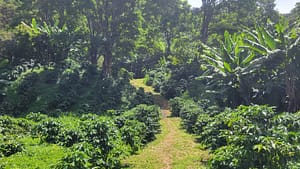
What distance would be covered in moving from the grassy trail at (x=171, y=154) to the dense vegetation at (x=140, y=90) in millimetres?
461

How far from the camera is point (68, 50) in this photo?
24.3 metres

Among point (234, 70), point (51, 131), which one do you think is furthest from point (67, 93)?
point (234, 70)

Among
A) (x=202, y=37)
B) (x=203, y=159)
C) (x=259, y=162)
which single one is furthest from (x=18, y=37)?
(x=259, y=162)

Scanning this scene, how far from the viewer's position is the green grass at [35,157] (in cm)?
761

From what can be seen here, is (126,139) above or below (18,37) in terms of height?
below

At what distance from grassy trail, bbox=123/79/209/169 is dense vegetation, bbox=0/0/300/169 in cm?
46

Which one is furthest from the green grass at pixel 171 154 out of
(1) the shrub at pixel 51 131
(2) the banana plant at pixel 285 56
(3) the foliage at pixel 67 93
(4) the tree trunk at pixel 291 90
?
(3) the foliage at pixel 67 93

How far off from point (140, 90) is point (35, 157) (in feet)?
47.5

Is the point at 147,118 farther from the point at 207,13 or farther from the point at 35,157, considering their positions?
the point at 207,13

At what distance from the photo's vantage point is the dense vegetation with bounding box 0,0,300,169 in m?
6.42

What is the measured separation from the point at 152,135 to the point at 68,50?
45.2 ft

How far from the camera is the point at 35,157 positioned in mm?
8359

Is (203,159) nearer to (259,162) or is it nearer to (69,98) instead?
(259,162)

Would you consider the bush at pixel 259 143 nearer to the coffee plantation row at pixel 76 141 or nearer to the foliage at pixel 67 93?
Result: the coffee plantation row at pixel 76 141
